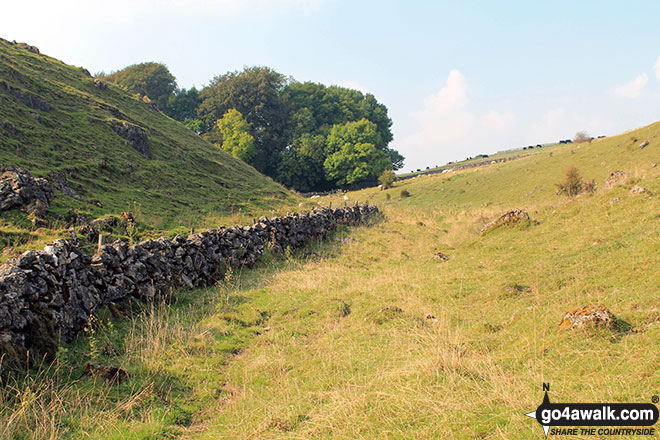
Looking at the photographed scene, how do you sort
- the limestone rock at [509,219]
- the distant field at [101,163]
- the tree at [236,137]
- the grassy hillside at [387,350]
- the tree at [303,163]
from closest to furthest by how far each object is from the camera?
the grassy hillside at [387,350], the distant field at [101,163], the limestone rock at [509,219], the tree at [236,137], the tree at [303,163]

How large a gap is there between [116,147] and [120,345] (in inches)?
701

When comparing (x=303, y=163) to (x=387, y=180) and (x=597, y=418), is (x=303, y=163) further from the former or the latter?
(x=597, y=418)

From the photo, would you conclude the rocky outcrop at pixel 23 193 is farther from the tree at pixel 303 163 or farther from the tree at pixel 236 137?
the tree at pixel 303 163

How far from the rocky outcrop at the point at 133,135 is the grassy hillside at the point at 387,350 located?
50.1 ft

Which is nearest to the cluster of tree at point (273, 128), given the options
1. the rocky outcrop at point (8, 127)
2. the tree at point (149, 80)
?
the tree at point (149, 80)

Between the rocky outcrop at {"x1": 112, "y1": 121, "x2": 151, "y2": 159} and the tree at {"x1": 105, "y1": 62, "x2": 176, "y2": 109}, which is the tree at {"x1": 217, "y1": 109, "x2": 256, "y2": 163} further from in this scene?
the rocky outcrop at {"x1": 112, "y1": 121, "x2": 151, "y2": 159}

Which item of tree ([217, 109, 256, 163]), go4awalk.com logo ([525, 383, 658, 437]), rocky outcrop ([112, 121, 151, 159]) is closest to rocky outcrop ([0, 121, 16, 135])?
A: rocky outcrop ([112, 121, 151, 159])

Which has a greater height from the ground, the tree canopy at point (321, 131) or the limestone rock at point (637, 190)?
the tree canopy at point (321, 131)

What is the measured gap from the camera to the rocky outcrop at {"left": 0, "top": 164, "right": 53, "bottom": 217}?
38.1 feet

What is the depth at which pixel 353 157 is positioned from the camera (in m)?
61.8

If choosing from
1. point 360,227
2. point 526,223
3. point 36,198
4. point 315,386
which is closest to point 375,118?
point 360,227

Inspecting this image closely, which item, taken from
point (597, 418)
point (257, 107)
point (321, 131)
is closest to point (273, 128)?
point (257, 107)

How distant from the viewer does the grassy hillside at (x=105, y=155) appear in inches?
647

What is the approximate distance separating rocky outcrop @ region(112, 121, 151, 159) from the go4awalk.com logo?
81.0ft
